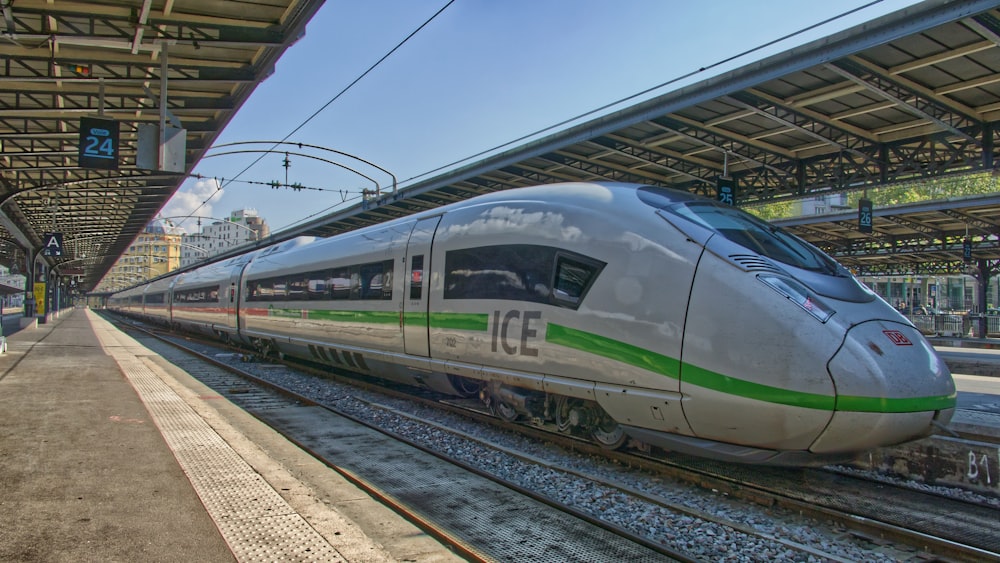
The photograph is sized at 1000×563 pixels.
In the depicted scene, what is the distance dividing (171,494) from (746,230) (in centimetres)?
537

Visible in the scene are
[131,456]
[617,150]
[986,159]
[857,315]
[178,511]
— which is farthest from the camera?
[617,150]

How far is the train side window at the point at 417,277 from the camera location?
8.92 m

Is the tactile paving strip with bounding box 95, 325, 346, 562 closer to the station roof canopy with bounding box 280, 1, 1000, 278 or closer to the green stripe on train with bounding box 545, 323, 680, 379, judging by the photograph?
the green stripe on train with bounding box 545, 323, 680, 379

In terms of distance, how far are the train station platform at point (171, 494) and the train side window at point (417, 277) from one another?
2.66 metres

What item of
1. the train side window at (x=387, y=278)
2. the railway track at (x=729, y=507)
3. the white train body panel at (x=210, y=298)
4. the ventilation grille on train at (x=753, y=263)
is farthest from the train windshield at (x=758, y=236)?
the white train body panel at (x=210, y=298)

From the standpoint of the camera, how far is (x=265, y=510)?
4445mm

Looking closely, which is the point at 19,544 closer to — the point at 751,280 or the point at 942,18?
the point at 751,280

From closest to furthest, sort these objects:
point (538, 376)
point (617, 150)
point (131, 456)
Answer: point (131, 456)
point (538, 376)
point (617, 150)

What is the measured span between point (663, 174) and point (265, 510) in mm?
15582

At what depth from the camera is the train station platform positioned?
12.6ft

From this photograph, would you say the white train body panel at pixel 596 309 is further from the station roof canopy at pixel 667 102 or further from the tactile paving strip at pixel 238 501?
the station roof canopy at pixel 667 102

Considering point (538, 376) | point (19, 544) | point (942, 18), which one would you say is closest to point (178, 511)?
point (19, 544)

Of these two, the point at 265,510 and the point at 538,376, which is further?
the point at 538,376

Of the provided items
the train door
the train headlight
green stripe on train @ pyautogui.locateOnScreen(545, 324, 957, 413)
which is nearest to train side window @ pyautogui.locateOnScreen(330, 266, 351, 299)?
the train door
